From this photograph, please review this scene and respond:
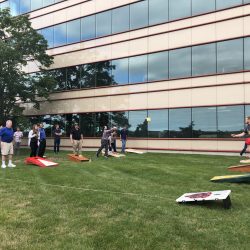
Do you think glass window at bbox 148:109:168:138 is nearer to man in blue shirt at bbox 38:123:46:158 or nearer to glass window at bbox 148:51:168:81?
glass window at bbox 148:51:168:81

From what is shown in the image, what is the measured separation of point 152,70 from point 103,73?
14.8 ft

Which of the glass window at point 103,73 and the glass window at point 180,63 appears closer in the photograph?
the glass window at point 180,63

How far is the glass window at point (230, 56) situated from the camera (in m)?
21.7

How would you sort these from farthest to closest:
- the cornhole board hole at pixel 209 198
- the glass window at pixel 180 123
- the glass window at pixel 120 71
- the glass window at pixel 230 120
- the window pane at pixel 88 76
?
the window pane at pixel 88 76, the glass window at pixel 120 71, the glass window at pixel 180 123, the glass window at pixel 230 120, the cornhole board hole at pixel 209 198

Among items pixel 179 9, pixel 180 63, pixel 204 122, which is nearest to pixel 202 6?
pixel 179 9

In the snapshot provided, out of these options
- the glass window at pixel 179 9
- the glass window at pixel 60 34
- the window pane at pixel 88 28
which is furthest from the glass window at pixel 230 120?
the glass window at pixel 60 34

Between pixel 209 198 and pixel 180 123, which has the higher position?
pixel 180 123

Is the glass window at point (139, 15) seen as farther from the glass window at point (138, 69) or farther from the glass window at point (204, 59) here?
the glass window at point (204, 59)

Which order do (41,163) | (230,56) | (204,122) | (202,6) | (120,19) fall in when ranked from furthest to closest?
(120,19) < (202,6) < (204,122) < (230,56) < (41,163)

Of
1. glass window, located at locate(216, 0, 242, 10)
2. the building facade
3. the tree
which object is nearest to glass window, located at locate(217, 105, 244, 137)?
the building facade

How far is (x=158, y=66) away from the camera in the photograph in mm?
25344

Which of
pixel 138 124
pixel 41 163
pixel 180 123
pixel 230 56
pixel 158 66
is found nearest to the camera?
pixel 41 163

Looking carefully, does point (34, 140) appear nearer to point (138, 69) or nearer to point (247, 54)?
point (138, 69)

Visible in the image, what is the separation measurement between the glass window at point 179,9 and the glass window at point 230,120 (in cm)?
654
